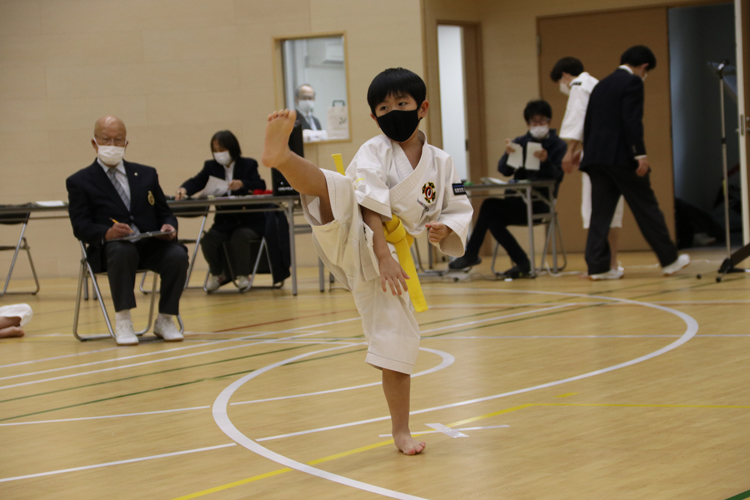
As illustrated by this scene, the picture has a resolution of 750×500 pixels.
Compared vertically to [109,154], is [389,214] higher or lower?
lower

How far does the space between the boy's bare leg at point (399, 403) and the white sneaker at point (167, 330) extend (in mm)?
2720

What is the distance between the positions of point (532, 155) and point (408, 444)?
5425mm

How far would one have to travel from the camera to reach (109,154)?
4.85 meters

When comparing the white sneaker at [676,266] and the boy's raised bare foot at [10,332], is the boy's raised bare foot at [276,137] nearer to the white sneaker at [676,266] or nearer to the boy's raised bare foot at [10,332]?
the boy's raised bare foot at [10,332]

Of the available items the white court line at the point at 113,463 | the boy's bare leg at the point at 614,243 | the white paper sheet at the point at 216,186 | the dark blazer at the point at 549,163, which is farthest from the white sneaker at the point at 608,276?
the white court line at the point at 113,463

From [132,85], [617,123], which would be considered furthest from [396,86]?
[132,85]

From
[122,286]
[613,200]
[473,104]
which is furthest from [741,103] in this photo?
[122,286]

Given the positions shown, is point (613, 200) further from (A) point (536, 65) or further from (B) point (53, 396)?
(B) point (53, 396)

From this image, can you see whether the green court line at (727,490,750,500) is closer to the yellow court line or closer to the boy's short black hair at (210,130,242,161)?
the yellow court line

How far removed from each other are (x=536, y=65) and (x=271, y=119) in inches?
329

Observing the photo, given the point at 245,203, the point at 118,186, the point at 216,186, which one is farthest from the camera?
the point at 216,186

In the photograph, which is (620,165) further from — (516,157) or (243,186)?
(243,186)

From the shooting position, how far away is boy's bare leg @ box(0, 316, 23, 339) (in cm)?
519

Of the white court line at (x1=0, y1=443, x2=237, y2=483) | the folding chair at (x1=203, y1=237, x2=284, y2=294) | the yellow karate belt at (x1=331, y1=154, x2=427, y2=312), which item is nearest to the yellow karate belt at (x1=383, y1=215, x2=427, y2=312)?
the yellow karate belt at (x1=331, y1=154, x2=427, y2=312)
